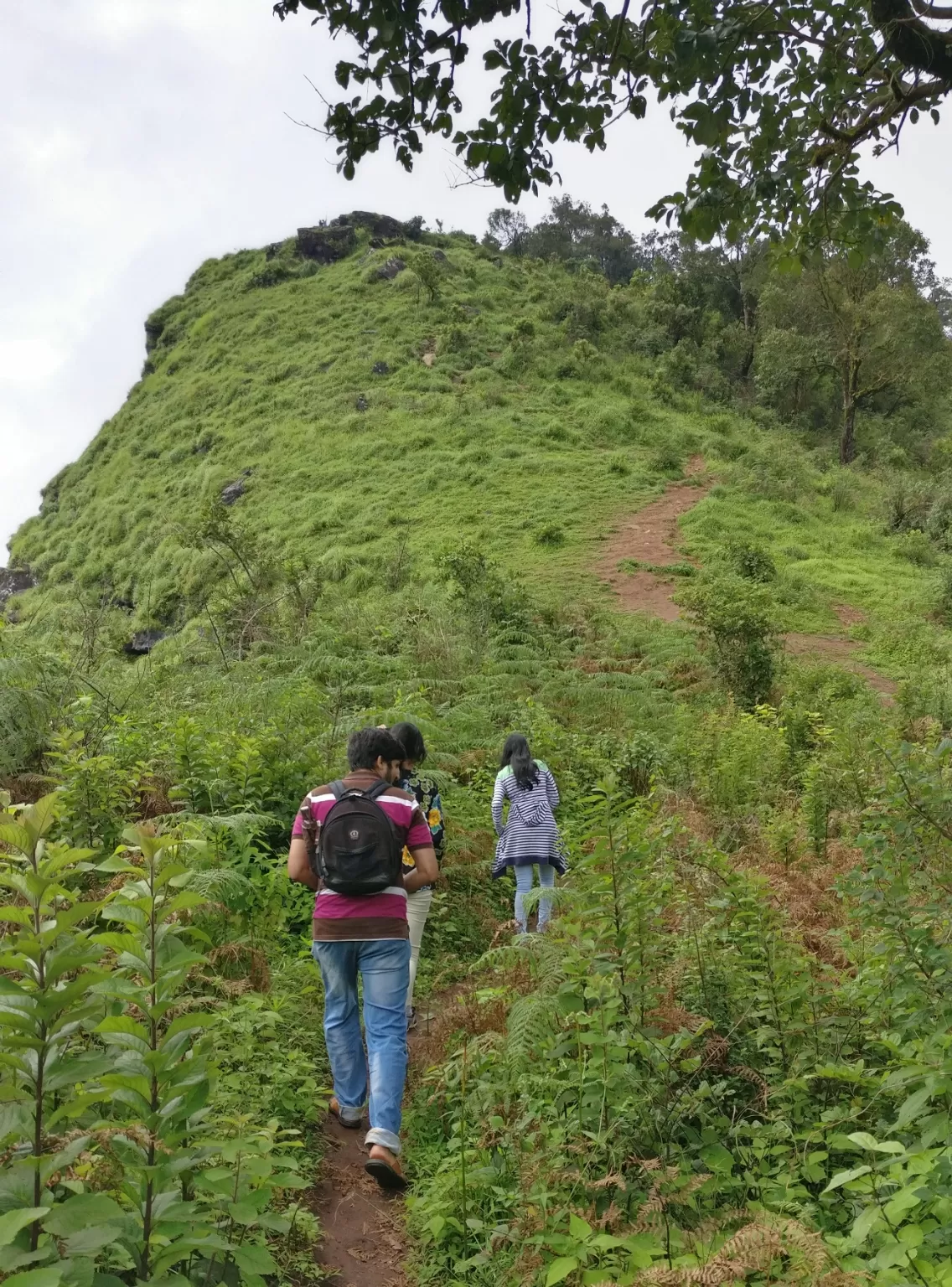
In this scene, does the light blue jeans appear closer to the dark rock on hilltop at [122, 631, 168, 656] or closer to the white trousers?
the white trousers

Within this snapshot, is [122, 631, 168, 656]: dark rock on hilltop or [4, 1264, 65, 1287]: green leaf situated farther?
[122, 631, 168, 656]: dark rock on hilltop

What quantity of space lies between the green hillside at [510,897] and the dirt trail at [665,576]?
0.62 ft

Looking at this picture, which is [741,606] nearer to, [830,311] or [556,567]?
[556,567]

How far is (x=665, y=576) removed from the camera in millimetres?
18547

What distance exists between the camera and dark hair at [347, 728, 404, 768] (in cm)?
404

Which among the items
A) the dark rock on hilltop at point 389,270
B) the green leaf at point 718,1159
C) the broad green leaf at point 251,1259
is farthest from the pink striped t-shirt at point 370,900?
the dark rock on hilltop at point 389,270

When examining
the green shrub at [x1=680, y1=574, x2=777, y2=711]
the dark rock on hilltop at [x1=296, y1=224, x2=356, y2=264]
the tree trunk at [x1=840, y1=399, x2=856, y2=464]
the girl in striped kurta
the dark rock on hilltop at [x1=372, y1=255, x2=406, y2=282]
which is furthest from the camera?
the dark rock on hilltop at [x1=296, y1=224, x2=356, y2=264]

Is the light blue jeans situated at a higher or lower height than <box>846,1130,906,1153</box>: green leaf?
lower

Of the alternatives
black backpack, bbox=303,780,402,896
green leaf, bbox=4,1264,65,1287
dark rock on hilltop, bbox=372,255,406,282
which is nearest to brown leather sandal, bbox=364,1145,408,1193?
black backpack, bbox=303,780,402,896

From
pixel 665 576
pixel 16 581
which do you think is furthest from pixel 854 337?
pixel 16 581

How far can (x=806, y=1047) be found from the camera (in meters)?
3.11

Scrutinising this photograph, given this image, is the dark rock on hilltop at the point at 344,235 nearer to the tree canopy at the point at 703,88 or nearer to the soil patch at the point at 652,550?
the soil patch at the point at 652,550

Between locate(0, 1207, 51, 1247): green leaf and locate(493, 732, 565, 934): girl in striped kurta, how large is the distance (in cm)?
445

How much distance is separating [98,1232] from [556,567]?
18125mm
